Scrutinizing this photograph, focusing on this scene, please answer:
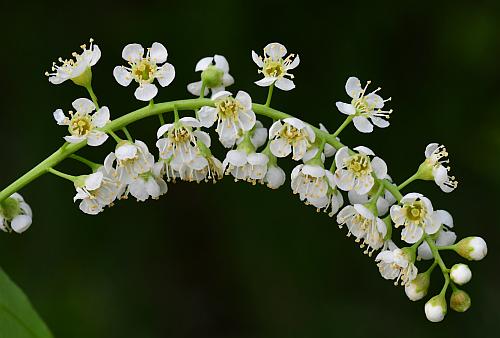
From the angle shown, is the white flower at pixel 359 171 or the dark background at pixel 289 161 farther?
the dark background at pixel 289 161

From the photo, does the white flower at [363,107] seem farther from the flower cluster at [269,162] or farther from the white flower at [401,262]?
the white flower at [401,262]

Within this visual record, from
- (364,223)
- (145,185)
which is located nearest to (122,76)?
Result: (145,185)

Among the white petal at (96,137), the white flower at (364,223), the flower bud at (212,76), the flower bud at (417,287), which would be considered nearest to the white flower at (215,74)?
the flower bud at (212,76)

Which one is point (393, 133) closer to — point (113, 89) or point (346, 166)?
point (113, 89)

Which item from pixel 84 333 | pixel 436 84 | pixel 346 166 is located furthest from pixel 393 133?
pixel 346 166

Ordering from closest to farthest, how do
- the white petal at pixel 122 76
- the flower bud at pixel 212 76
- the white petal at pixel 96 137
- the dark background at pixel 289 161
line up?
the white petal at pixel 96 137 → the white petal at pixel 122 76 → the flower bud at pixel 212 76 → the dark background at pixel 289 161

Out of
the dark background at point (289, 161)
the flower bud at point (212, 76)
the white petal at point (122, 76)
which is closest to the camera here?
the white petal at point (122, 76)

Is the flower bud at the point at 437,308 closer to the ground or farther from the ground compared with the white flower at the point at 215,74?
closer to the ground
